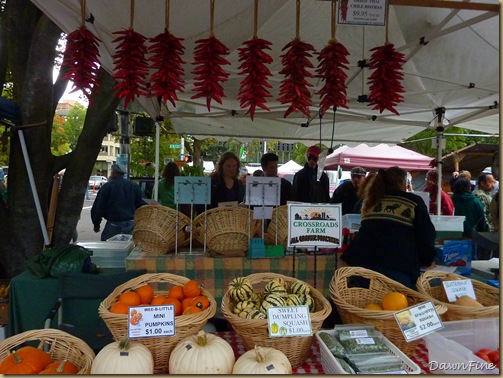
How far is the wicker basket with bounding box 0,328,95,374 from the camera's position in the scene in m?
1.53

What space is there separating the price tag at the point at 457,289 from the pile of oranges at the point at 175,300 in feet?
4.08

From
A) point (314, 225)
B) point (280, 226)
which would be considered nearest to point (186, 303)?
point (314, 225)

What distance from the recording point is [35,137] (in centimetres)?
410

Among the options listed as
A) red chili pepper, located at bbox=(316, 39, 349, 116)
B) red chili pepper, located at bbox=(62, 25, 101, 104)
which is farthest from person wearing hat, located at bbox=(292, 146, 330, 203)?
red chili pepper, located at bbox=(62, 25, 101, 104)

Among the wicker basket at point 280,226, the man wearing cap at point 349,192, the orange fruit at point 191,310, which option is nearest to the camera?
the orange fruit at point 191,310

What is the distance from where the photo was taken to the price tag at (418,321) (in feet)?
5.31

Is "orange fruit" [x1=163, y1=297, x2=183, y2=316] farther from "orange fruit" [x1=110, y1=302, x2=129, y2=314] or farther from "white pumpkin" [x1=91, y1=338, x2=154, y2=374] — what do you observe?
"white pumpkin" [x1=91, y1=338, x2=154, y2=374]

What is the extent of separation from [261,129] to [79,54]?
211 inches

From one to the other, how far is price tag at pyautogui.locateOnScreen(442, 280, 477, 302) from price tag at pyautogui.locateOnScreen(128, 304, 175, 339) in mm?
1420

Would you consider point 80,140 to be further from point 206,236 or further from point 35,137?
point 206,236

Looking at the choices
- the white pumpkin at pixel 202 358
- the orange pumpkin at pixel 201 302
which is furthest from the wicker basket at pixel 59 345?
the orange pumpkin at pixel 201 302

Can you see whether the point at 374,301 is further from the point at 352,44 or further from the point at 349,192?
the point at 349,192

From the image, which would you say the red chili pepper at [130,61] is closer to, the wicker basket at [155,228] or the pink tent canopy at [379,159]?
the wicker basket at [155,228]

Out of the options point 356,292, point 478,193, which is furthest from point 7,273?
point 478,193
